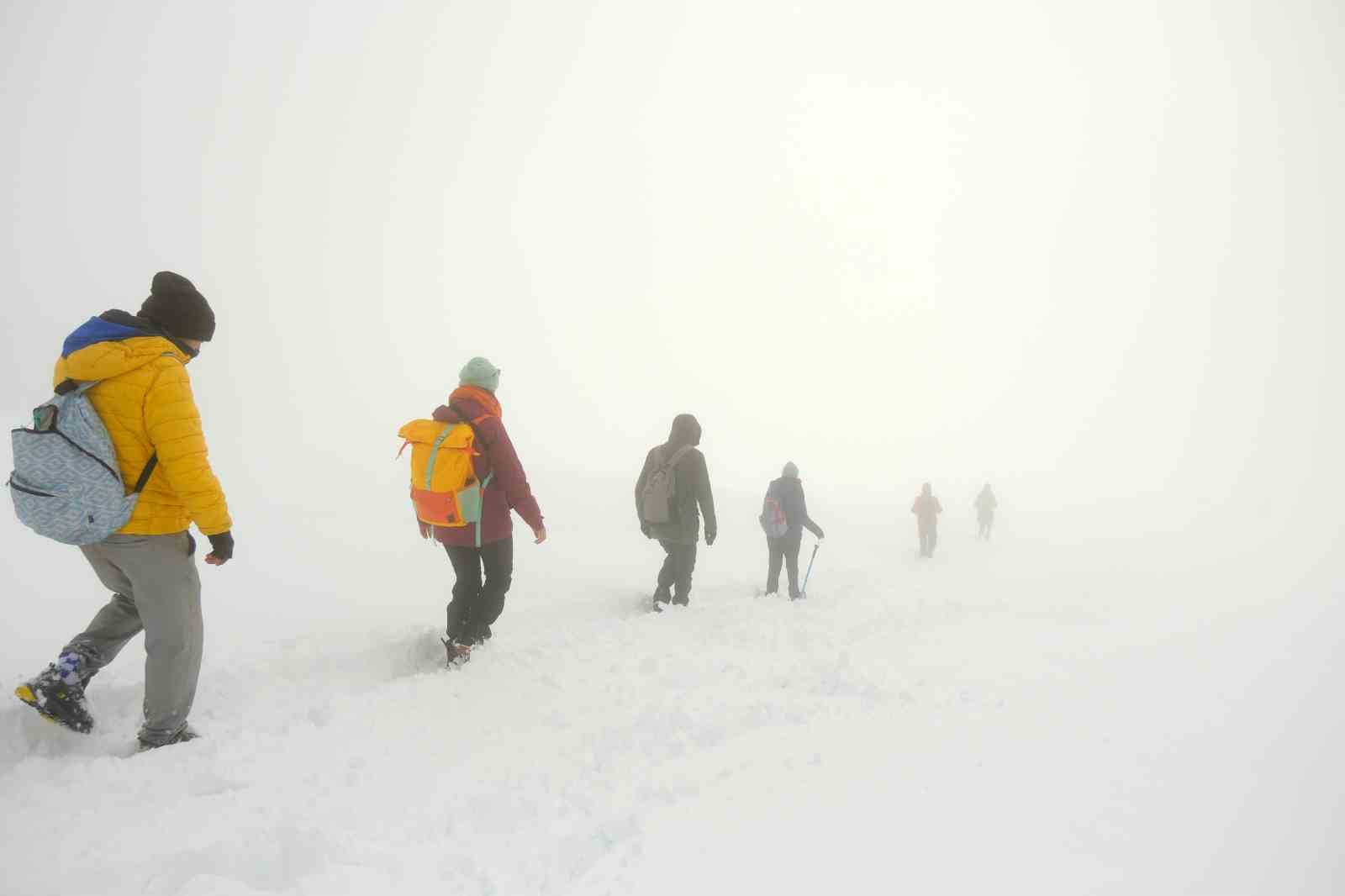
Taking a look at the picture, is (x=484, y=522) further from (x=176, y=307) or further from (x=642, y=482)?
(x=642, y=482)

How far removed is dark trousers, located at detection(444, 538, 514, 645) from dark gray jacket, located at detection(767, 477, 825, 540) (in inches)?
198

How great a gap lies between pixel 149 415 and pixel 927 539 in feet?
61.1

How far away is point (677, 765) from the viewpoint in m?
3.60

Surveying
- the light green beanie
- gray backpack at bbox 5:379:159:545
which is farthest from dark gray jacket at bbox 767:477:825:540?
gray backpack at bbox 5:379:159:545

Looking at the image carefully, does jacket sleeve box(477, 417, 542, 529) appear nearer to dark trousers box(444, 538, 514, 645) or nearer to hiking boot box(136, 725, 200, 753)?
dark trousers box(444, 538, 514, 645)

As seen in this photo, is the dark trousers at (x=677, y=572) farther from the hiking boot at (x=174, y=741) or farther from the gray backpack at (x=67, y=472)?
the gray backpack at (x=67, y=472)

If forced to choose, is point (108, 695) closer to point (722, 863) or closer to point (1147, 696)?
point (722, 863)

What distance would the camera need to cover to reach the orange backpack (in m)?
4.98

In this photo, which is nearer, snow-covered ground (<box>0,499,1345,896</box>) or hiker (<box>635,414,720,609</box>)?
snow-covered ground (<box>0,499,1345,896</box>)

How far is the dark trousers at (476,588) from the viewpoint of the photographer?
537 centimetres

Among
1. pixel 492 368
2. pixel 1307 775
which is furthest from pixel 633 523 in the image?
pixel 1307 775

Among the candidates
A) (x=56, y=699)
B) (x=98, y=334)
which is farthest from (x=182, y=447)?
(x=56, y=699)

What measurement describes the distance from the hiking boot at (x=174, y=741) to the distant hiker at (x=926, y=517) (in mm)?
17280

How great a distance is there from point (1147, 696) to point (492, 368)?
570 centimetres
